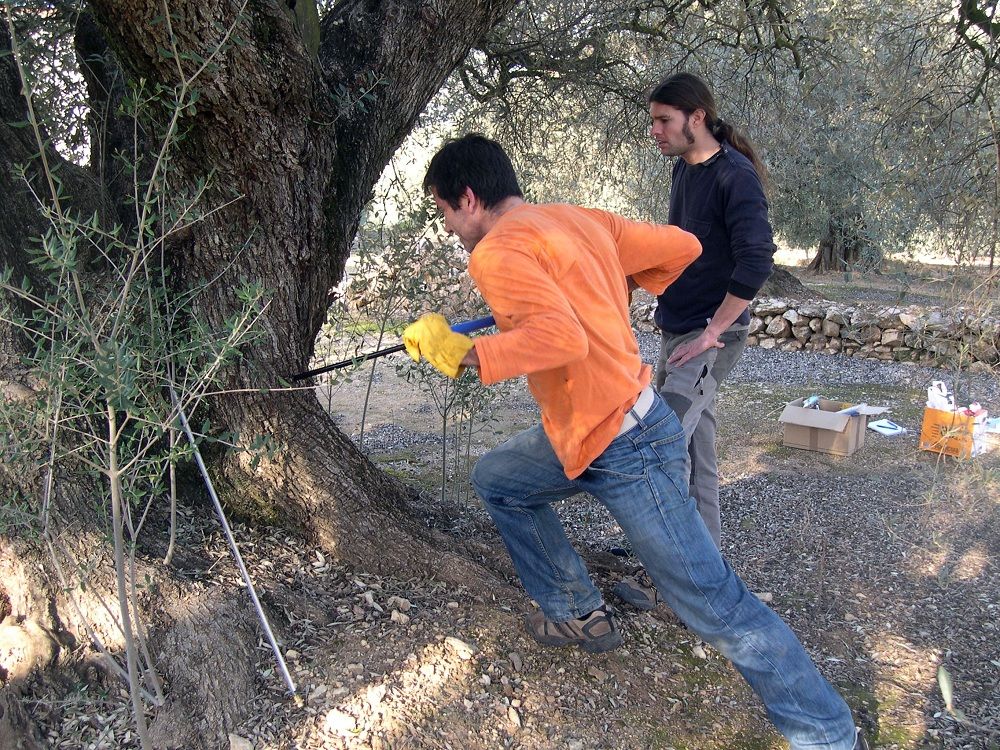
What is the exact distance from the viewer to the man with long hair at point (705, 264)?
296 cm

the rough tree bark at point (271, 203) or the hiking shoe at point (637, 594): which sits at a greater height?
the rough tree bark at point (271, 203)

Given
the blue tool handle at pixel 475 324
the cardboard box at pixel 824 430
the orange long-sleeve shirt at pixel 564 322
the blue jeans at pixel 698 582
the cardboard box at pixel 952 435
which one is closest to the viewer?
the orange long-sleeve shirt at pixel 564 322

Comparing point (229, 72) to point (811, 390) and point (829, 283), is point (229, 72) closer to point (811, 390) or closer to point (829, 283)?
point (811, 390)

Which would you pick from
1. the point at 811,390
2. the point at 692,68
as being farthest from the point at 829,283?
the point at 692,68

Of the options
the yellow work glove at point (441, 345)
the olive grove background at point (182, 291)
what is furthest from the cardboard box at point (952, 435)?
the yellow work glove at point (441, 345)

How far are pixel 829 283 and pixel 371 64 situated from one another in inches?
608

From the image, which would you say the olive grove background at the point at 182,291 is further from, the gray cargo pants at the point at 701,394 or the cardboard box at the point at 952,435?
the cardboard box at the point at 952,435

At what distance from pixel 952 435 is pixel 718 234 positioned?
298cm

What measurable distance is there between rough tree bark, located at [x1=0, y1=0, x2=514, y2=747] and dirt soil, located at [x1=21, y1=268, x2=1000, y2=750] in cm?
16

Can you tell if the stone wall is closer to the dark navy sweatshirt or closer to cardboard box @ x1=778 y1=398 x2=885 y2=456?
cardboard box @ x1=778 y1=398 x2=885 y2=456

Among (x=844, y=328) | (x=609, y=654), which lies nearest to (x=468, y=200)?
(x=609, y=654)

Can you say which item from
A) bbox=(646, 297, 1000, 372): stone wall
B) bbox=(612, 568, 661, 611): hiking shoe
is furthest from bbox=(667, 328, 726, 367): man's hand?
bbox=(646, 297, 1000, 372): stone wall

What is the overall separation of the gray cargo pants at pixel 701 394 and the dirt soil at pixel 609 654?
0.52 meters

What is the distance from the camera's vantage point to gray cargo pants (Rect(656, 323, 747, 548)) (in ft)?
9.85
